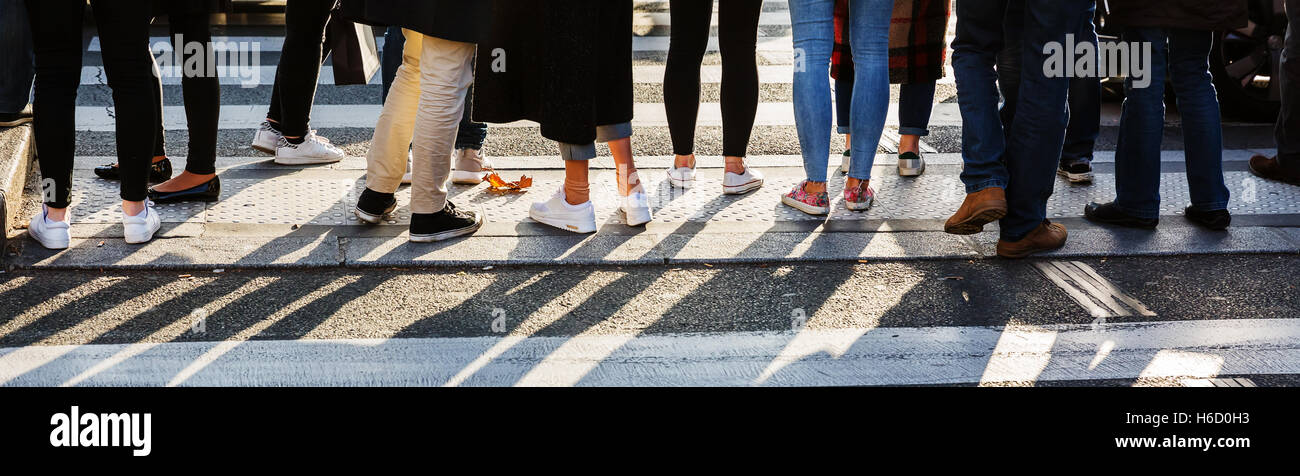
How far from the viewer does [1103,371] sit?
311 cm

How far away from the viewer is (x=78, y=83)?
12.9ft

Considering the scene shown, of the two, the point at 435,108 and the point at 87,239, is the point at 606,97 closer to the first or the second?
the point at 435,108

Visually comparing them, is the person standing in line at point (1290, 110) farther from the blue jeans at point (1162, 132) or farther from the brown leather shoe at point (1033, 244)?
the brown leather shoe at point (1033, 244)

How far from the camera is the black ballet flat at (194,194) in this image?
4.54m

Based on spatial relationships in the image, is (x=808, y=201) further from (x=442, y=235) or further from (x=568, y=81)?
(x=442, y=235)

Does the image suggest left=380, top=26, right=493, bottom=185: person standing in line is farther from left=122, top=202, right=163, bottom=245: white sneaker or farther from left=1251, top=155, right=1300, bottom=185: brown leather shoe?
left=1251, top=155, right=1300, bottom=185: brown leather shoe

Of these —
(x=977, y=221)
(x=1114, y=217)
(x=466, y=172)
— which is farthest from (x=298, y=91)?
(x=1114, y=217)

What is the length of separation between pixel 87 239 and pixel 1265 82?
6.40 metres

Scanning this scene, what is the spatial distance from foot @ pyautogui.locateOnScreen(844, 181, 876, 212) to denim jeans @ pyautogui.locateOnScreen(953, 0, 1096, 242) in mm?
539

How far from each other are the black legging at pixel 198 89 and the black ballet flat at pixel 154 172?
6.8 inches

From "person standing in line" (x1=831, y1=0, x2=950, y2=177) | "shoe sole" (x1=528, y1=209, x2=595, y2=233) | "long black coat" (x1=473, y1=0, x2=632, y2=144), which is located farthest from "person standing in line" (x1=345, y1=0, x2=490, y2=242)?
"person standing in line" (x1=831, y1=0, x2=950, y2=177)

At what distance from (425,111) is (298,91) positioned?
4.10ft
